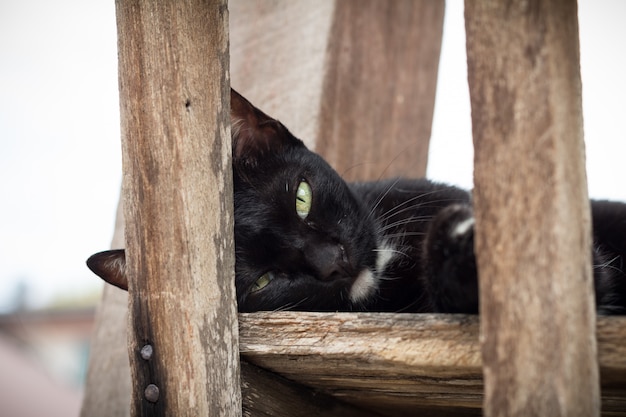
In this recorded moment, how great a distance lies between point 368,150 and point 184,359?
4.57ft

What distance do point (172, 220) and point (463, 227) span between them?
1.49 feet

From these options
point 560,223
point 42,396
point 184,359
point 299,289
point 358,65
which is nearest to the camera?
point 560,223

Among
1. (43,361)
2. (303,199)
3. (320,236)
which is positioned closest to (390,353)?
(320,236)

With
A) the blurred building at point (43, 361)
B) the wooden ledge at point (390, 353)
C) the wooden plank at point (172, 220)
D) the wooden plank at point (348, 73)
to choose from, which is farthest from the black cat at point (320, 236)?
the blurred building at point (43, 361)

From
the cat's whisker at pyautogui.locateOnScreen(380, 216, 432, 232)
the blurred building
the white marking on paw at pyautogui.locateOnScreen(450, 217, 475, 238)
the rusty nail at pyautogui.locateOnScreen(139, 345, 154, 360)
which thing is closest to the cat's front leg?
the white marking on paw at pyautogui.locateOnScreen(450, 217, 475, 238)

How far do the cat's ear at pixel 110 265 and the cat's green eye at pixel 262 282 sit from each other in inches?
Result: 10.9

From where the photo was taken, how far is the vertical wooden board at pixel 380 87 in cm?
222

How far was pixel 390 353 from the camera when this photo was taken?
1045mm

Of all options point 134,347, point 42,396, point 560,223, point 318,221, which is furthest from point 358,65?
point 42,396

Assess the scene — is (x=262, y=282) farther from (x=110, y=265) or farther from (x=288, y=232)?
(x=110, y=265)

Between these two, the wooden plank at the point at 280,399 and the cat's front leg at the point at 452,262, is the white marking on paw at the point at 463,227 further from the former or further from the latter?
the wooden plank at the point at 280,399

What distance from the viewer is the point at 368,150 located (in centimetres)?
236

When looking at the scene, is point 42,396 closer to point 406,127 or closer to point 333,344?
point 406,127

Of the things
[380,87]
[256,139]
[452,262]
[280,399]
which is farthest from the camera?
[380,87]
